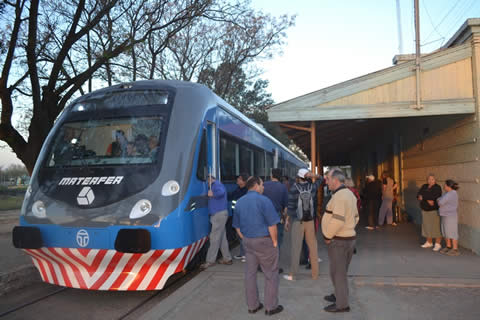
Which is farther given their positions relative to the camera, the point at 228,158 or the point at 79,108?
the point at 228,158

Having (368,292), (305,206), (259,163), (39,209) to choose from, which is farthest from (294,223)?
(259,163)

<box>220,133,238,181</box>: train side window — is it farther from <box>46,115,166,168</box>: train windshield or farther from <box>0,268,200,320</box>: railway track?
<box>0,268,200,320</box>: railway track

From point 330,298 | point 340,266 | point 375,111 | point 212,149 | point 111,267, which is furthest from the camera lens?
point 375,111

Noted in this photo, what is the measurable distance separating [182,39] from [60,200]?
661 inches

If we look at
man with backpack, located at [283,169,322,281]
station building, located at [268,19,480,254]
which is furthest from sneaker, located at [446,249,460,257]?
man with backpack, located at [283,169,322,281]

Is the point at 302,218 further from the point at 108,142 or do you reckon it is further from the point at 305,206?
the point at 108,142

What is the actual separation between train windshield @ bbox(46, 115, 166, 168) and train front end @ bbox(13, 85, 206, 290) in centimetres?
2

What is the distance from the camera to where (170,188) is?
18.1ft

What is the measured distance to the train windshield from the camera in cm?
587

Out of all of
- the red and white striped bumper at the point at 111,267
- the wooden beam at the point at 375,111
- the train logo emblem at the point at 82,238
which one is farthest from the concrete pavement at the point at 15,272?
the wooden beam at the point at 375,111

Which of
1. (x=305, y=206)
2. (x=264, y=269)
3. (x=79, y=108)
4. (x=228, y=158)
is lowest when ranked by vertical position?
(x=264, y=269)

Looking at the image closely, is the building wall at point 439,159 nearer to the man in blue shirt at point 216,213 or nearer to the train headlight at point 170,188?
the man in blue shirt at point 216,213

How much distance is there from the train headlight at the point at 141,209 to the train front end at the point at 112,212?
0.01 meters

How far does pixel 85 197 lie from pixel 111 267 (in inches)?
39.1
